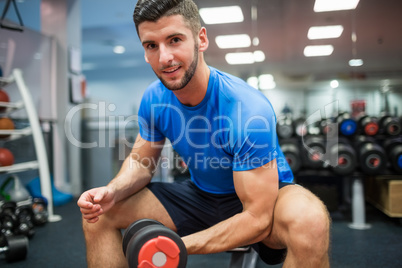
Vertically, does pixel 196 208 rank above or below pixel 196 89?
below

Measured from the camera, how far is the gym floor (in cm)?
159

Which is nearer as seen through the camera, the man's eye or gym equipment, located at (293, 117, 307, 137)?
the man's eye

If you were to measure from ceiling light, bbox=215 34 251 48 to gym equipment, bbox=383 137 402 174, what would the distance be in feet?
5.91

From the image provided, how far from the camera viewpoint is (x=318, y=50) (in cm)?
341

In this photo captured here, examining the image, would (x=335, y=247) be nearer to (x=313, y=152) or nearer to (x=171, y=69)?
(x=313, y=152)

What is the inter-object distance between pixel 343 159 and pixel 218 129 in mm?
1675

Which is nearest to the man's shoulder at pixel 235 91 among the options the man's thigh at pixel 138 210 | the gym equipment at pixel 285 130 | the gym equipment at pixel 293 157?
the man's thigh at pixel 138 210

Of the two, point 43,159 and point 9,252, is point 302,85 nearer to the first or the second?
point 43,159

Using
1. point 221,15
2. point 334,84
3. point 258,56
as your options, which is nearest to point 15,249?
point 221,15

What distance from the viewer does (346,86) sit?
3180 millimetres

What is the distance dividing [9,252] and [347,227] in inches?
84.4

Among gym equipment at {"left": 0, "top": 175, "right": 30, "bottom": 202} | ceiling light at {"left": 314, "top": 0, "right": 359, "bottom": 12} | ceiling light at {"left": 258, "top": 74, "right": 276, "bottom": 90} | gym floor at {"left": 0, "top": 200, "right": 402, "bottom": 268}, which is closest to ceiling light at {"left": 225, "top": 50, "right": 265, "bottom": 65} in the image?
ceiling light at {"left": 258, "top": 74, "right": 276, "bottom": 90}

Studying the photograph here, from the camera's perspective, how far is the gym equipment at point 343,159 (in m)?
2.26

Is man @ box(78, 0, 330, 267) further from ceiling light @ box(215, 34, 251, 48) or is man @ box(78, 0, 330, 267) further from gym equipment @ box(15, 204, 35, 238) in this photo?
ceiling light @ box(215, 34, 251, 48)
